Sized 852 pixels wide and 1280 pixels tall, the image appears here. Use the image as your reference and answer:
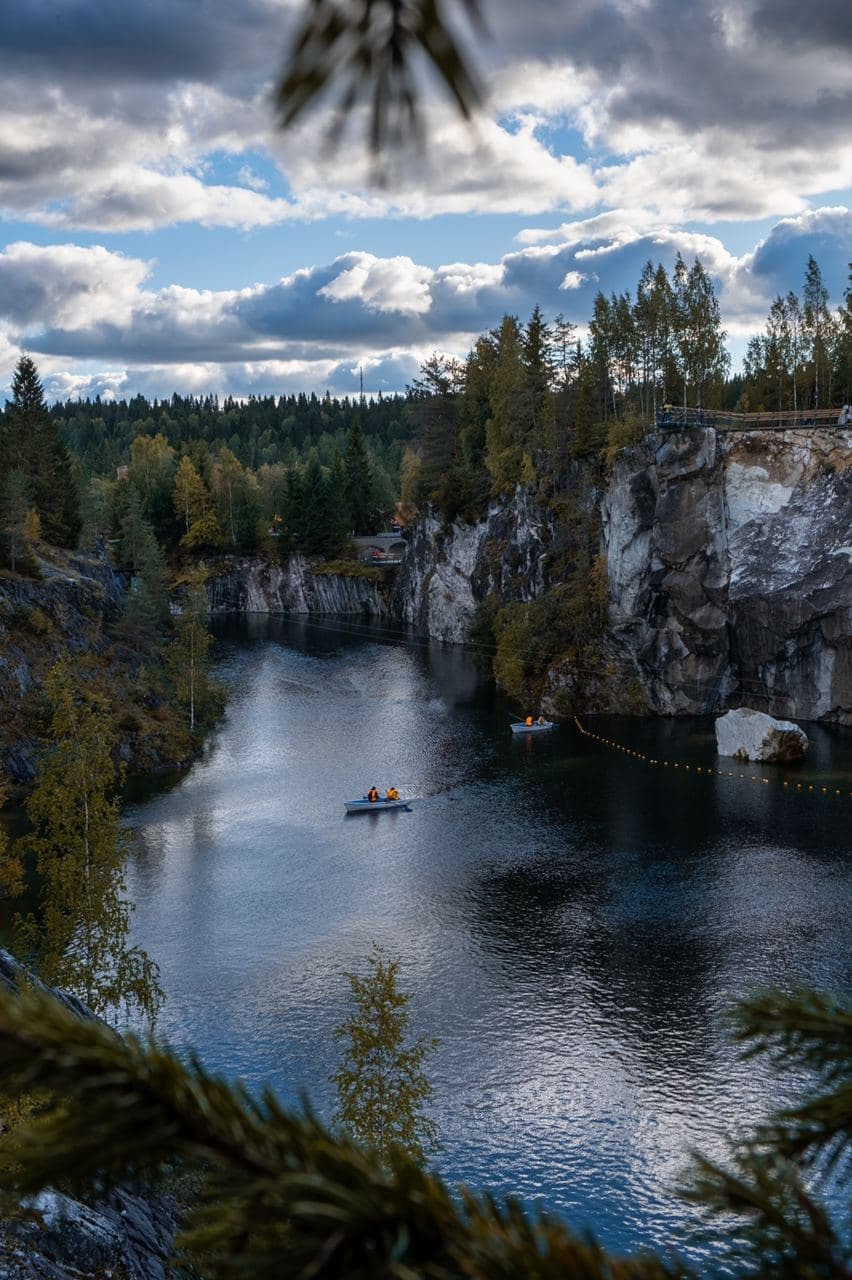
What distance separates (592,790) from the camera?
53375 mm

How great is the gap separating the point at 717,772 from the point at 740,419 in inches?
1259

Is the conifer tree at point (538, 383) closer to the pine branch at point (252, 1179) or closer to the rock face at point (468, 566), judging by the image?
the rock face at point (468, 566)

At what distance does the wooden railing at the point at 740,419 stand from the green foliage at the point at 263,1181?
252 feet

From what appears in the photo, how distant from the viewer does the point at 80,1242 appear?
44.1ft

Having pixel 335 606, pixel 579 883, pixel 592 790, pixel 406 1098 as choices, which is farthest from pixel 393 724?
pixel 335 606

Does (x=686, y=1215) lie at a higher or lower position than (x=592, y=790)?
lower

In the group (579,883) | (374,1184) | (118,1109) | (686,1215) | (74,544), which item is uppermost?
(74,544)

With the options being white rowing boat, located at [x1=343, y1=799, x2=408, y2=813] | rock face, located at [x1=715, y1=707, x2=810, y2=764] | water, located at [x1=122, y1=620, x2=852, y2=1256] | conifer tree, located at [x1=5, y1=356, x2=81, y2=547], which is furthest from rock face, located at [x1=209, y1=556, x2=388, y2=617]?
white rowing boat, located at [x1=343, y1=799, x2=408, y2=813]

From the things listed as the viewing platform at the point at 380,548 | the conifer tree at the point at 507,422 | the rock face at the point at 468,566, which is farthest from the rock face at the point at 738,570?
the viewing platform at the point at 380,548

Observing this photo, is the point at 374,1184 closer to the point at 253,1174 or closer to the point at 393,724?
the point at 253,1174

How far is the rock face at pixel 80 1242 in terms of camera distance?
39.4ft

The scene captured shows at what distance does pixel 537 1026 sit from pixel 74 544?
63.2 meters

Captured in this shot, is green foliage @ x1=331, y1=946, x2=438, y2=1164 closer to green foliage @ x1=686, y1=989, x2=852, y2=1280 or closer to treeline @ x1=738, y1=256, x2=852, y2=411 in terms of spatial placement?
green foliage @ x1=686, y1=989, x2=852, y2=1280

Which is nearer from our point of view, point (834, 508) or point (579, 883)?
point (579, 883)
